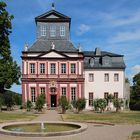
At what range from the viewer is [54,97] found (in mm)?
51312

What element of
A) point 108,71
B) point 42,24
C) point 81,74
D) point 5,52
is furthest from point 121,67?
point 5,52

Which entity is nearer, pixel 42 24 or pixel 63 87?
pixel 63 87

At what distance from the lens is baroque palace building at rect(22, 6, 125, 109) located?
166ft

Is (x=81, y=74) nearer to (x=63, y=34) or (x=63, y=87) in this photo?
(x=63, y=87)

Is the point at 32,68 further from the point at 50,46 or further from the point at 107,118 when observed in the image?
the point at 107,118

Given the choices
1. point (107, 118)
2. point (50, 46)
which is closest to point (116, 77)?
point (50, 46)

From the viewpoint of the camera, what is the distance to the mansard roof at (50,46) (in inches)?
2045

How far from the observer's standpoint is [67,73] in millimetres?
50969

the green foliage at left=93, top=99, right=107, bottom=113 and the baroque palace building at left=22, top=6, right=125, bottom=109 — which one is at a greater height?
the baroque palace building at left=22, top=6, right=125, bottom=109

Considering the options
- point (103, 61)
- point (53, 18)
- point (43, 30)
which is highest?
point (53, 18)

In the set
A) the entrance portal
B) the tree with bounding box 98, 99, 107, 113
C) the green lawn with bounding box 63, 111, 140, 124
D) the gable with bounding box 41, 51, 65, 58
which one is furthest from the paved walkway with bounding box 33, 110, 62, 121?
the gable with bounding box 41, 51, 65, 58

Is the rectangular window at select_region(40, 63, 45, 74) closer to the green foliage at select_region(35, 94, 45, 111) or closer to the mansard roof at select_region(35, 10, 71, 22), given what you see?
the mansard roof at select_region(35, 10, 71, 22)

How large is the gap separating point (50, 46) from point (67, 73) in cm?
535

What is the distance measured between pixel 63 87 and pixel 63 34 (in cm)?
993
